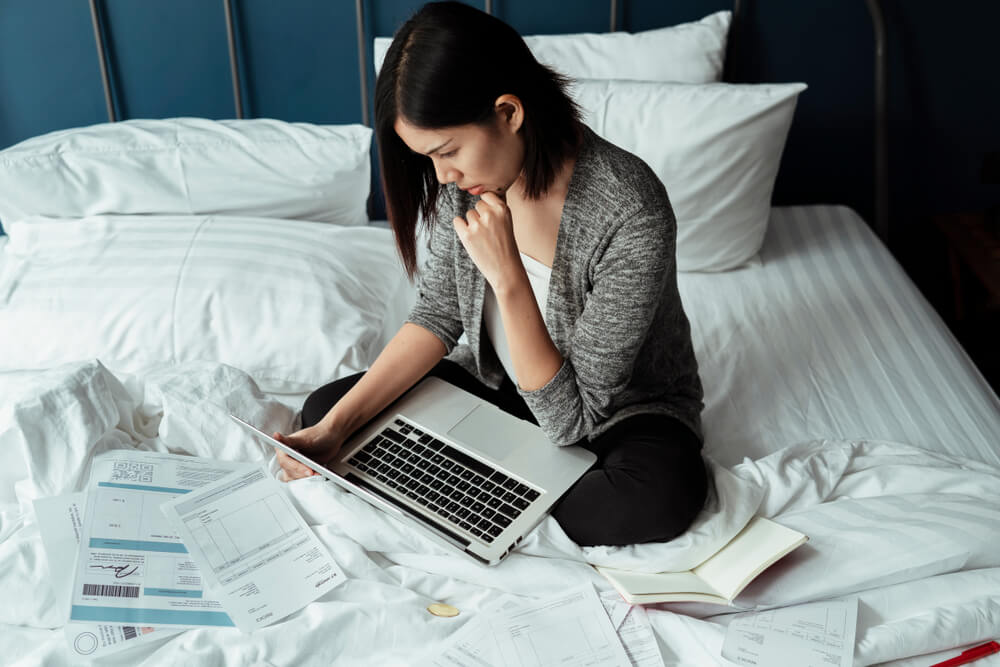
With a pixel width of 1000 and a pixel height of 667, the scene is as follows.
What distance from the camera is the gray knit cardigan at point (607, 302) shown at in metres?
1.18

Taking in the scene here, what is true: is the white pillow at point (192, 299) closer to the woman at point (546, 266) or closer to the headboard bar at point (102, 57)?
the woman at point (546, 266)

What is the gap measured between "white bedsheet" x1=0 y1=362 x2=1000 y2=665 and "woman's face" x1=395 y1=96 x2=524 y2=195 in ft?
1.51

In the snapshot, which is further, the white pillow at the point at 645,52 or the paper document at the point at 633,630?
the white pillow at the point at 645,52

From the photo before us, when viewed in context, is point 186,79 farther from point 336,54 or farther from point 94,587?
point 94,587

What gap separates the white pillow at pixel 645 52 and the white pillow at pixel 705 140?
123mm

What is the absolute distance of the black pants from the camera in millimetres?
1173

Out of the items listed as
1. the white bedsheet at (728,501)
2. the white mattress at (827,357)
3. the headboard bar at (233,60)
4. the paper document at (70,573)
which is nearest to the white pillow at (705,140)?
the white mattress at (827,357)

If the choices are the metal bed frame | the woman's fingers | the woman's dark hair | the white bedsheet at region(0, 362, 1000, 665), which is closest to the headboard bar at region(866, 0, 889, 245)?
the metal bed frame

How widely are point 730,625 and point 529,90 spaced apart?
71cm

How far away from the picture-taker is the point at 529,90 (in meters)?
1.12

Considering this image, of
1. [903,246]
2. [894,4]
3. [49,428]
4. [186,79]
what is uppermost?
[894,4]

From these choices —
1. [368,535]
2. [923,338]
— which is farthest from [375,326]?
[923,338]

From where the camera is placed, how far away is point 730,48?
2037 millimetres
